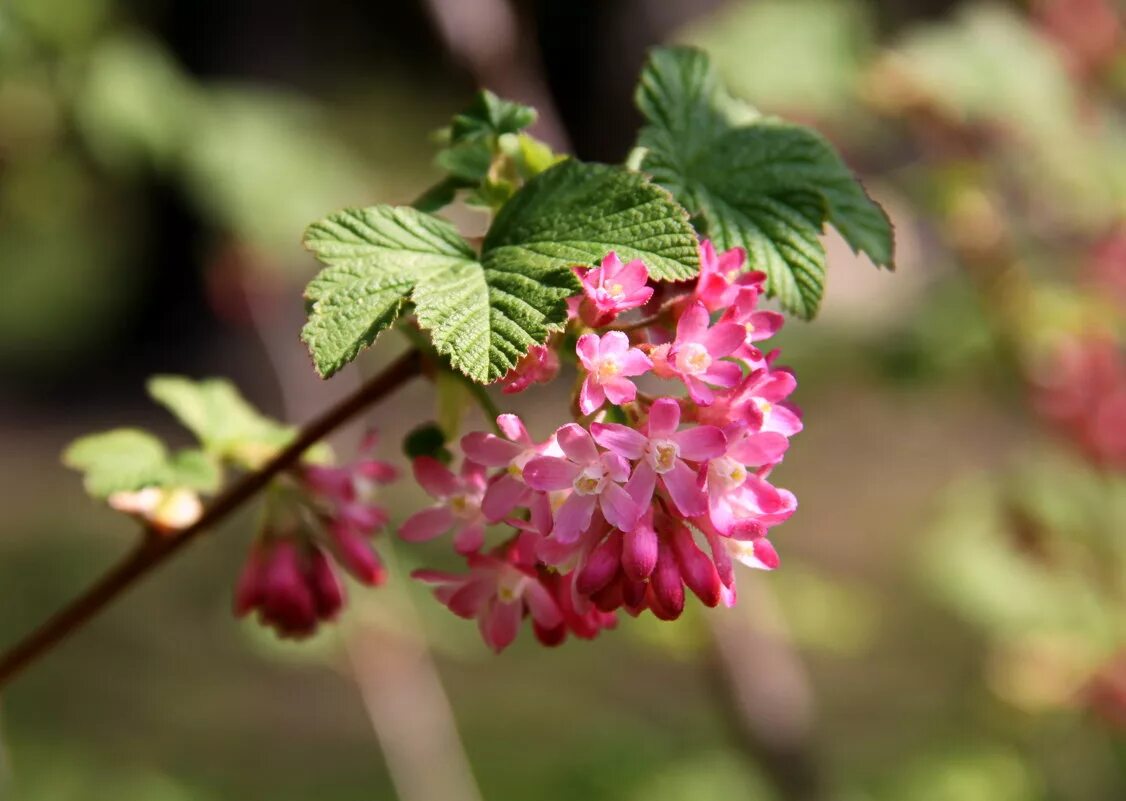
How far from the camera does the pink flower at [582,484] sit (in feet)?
2.22

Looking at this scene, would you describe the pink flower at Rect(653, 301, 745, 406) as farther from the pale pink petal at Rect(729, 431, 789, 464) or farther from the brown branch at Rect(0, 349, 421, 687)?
the brown branch at Rect(0, 349, 421, 687)

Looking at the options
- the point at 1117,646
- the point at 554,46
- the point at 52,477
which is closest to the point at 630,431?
the point at 1117,646

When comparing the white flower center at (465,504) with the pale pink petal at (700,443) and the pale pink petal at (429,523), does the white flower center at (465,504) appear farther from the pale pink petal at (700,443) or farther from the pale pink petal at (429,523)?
the pale pink petal at (700,443)

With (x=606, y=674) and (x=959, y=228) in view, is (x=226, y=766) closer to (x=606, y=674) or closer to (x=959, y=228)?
(x=606, y=674)

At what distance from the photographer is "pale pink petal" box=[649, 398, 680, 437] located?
0.67 metres

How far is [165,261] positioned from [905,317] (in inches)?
238

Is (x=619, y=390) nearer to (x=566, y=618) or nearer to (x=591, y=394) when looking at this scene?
(x=591, y=394)

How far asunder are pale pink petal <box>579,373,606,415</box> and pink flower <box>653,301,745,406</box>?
0.14 ft

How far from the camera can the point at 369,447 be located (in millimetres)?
939

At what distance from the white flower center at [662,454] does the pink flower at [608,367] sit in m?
0.03

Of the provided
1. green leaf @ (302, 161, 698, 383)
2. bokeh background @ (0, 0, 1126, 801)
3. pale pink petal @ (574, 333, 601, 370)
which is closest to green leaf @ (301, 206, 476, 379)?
green leaf @ (302, 161, 698, 383)

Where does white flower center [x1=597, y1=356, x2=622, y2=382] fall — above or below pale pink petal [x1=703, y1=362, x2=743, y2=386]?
above

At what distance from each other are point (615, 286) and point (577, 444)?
0.09 m

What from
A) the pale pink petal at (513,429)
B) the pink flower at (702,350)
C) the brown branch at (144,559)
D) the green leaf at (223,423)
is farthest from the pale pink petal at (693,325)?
the green leaf at (223,423)
